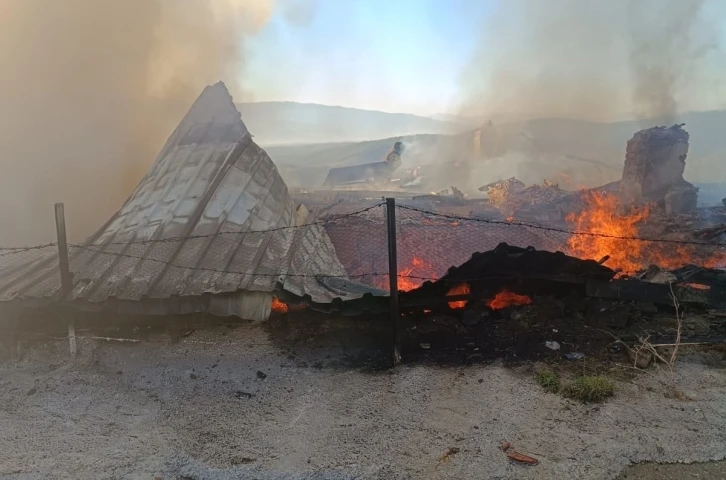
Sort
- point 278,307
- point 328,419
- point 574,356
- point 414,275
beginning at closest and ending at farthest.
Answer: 1. point 328,419
2. point 574,356
3. point 278,307
4. point 414,275

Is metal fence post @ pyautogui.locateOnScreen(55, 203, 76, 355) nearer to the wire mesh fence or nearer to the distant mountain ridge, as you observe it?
the wire mesh fence

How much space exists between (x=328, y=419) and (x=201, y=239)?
4.26 m

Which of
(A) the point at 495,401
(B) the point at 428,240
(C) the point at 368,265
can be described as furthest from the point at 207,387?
(B) the point at 428,240

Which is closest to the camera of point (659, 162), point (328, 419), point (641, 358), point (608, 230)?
point (328, 419)

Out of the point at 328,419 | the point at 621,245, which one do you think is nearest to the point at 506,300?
the point at 328,419

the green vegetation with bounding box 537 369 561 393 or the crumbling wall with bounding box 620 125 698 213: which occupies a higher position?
the crumbling wall with bounding box 620 125 698 213

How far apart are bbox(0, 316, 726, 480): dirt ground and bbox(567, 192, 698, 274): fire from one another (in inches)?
162

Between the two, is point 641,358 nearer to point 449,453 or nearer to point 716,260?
point 449,453

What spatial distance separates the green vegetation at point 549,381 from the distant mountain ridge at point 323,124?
121ft

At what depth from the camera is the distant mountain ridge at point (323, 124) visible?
46.8m

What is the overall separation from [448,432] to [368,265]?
4.90 m

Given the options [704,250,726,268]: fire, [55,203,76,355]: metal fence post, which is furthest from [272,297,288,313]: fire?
[704,250,726,268]: fire

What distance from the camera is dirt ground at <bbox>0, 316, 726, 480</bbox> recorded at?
4188 mm

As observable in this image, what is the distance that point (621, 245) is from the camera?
→ 10289 millimetres
